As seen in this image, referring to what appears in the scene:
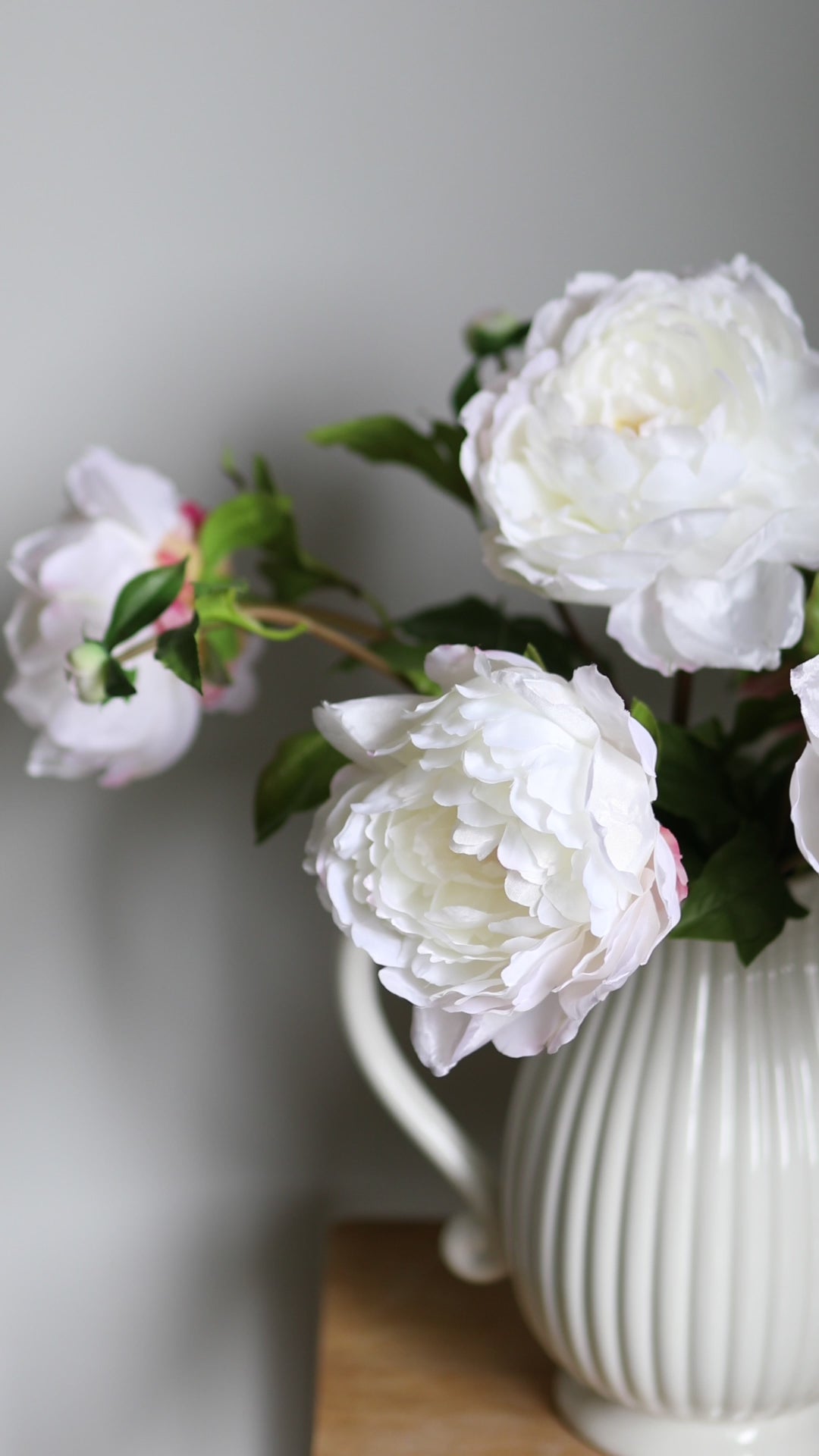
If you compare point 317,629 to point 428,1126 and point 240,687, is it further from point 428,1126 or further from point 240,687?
point 428,1126

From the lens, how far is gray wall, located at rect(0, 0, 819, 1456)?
0.74 meters

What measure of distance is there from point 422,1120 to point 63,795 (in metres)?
0.30

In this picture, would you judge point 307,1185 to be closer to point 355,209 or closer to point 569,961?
point 569,961

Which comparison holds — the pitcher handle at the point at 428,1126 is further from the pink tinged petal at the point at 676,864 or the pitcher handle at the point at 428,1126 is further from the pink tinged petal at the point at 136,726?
the pink tinged petal at the point at 676,864

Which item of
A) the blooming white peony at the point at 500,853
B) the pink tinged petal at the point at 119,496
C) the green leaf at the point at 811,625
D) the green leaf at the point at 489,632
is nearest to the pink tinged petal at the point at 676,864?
the blooming white peony at the point at 500,853

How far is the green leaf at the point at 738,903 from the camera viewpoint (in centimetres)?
51

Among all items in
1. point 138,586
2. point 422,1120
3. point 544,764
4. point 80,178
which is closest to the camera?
point 544,764

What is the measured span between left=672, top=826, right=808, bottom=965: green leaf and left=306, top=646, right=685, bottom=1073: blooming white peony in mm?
84

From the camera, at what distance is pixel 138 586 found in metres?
0.53

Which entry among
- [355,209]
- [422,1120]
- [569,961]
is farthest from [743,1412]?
[355,209]

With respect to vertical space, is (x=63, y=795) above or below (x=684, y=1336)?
above

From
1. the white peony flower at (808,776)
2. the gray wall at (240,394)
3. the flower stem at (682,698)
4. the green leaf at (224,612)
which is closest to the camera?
the white peony flower at (808,776)

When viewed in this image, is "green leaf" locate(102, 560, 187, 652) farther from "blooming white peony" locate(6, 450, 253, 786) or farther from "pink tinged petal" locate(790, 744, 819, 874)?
"pink tinged petal" locate(790, 744, 819, 874)

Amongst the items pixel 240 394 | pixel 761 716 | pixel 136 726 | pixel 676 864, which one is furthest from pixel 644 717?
pixel 240 394
